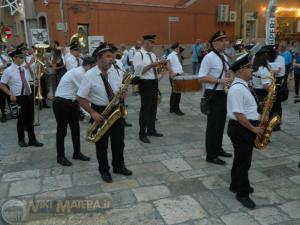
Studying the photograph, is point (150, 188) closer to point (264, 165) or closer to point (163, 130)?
point (264, 165)

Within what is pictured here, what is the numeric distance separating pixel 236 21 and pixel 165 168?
24088 millimetres

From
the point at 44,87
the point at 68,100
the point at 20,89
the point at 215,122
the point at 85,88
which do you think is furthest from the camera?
the point at 44,87

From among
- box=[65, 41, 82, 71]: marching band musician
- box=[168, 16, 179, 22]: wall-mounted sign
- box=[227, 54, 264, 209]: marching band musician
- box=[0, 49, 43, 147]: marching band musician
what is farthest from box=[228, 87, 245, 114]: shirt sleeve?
box=[168, 16, 179, 22]: wall-mounted sign

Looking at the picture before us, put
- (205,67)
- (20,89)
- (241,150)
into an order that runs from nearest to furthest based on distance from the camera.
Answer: (241,150) → (205,67) → (20,89)

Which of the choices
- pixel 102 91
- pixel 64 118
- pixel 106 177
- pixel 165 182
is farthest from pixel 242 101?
pixel 64 118

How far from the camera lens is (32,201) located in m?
4.73

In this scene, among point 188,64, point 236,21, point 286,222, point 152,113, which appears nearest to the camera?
point 286,222

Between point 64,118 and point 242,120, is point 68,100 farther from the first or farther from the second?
point 242,120

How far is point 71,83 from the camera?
5.76 m

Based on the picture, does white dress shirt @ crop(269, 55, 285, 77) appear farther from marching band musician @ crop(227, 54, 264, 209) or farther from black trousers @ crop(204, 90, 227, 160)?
marching band musician @ crop(227, 54, 264, 209)

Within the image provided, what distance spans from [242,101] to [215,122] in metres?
1.52

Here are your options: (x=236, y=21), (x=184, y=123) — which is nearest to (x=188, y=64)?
(x=236, y=21)

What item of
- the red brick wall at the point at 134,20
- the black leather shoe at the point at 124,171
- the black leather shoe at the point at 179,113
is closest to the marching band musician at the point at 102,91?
the black leather shoe at the point at 124,171

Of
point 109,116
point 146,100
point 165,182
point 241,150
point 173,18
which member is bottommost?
point 165,182
